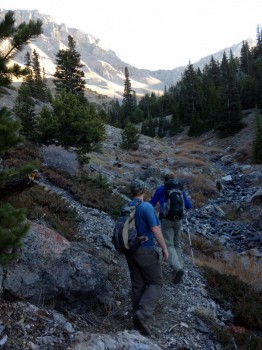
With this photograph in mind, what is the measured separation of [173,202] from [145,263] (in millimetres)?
2336

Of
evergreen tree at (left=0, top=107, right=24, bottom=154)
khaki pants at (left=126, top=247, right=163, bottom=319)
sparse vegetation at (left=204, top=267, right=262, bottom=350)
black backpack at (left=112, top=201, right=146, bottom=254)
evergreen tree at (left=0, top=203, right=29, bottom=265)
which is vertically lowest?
sparse vegetation at (left=204, top=267, right=262, bottom=350)

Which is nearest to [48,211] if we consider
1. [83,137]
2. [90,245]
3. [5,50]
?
[90,245]

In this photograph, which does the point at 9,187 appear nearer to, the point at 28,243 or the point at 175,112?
the point at 28,243

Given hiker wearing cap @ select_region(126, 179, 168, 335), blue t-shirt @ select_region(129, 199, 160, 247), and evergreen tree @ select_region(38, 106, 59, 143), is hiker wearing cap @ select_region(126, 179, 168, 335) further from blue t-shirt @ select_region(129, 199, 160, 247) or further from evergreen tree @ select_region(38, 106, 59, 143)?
evergreen tree @ select_region(38, 106, 59, 143)

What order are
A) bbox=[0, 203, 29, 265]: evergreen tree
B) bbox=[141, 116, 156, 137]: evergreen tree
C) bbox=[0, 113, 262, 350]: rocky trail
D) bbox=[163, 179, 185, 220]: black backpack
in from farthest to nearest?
bbox=[141, 116, 156, 137]: evergreen tree
bbox=[163, 179, 185, 220]: black backpack
bbox=[0, 113, 262, 350]: rocky trail
bbox=[0, 203, 29, 265]: evergreen tree

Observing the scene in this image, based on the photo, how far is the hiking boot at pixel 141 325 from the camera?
19.4 ft

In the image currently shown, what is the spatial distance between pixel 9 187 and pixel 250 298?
6.41m

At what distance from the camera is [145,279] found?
6.28 m

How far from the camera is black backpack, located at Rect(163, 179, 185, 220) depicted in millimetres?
8016

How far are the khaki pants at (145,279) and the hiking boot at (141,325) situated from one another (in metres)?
0.07

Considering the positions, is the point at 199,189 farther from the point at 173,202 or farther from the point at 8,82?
the point at 8,82

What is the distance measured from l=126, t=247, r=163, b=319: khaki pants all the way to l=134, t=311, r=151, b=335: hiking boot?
2.9 inches

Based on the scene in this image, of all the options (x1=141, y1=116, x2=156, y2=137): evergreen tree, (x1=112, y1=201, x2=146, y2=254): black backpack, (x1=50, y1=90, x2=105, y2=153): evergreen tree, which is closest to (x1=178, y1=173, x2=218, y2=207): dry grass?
(x1=50, y1=90, x2=105, y2=153): evergreen tree

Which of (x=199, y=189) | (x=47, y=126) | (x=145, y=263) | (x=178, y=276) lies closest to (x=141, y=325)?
(x=145, y=263)
